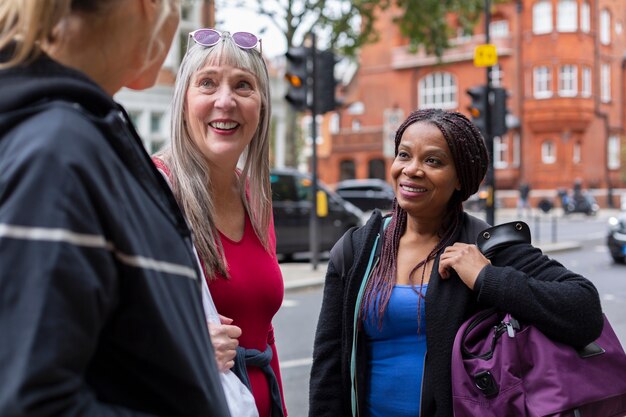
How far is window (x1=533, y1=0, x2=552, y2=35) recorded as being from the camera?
4306 centimetres

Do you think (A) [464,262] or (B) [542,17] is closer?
(A) [464,262]

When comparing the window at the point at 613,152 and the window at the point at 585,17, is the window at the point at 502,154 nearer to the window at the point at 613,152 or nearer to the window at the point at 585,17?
the window at the point at 613,152

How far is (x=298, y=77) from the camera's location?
1258 cm

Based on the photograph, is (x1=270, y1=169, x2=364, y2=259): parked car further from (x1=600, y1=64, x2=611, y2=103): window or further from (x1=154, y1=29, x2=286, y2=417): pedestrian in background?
(x1=600, y1=64, x2=611, y2=103): window

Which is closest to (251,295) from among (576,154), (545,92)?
(545,92)

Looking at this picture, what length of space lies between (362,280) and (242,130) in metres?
0.62

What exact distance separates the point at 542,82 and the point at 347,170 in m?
14.1

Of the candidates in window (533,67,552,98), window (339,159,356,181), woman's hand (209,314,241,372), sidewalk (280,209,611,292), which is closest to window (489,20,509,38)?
window (533,67,552,98)

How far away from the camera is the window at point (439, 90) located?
46.1 metres

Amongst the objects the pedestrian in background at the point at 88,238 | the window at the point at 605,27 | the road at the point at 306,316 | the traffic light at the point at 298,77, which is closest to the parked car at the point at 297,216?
the road at the point at 306,316

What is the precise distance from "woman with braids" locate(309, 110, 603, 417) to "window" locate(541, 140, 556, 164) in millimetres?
42348

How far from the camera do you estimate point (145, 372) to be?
1.02 m

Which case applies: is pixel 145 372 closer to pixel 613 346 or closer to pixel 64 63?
pixel 64 63

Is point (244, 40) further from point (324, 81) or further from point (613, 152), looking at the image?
point (613, 152)
